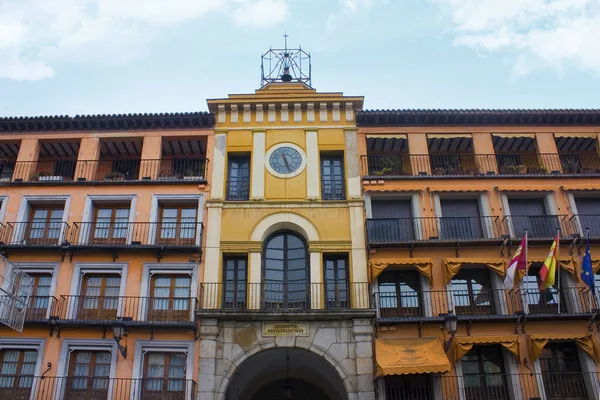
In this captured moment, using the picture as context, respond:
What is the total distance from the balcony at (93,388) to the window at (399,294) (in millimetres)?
7154

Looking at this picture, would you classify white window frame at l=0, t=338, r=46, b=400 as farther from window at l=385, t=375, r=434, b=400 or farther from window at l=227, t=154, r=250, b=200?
window at l=385, t=375, r=434, b=400

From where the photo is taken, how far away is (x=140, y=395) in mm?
18438

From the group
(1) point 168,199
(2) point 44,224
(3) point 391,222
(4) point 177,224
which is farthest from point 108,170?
(3) point 391,222

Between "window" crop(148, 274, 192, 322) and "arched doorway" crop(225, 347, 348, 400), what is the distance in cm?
289

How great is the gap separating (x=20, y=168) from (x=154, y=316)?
8.76 meters

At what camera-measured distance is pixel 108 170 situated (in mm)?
23734

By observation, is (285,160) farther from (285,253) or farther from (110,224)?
(110,224)

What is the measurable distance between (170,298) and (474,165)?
43.2 feet

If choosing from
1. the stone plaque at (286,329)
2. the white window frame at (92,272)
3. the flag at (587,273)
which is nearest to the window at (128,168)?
the white window frame at (92,272)

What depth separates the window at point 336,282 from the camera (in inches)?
782

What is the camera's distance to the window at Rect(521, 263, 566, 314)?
65.1 feet

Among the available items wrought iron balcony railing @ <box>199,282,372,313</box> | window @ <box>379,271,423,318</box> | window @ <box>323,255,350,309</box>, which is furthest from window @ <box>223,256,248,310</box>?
window @ <box>379,271,423,318</box>

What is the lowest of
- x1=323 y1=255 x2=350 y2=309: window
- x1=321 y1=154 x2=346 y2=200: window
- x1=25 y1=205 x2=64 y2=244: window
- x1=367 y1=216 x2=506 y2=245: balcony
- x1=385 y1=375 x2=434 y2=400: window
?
x1=385 y1=375 x2=434 y2=400: window

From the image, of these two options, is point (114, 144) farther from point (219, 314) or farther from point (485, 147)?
point (485, 147)
